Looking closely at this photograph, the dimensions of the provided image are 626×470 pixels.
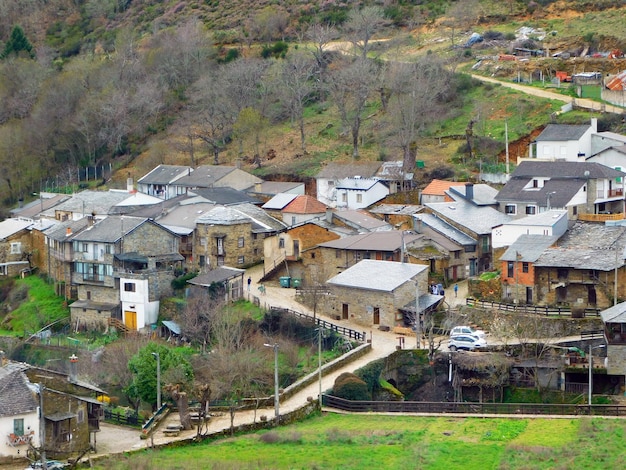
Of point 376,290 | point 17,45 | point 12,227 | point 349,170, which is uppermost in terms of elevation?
point 17,45

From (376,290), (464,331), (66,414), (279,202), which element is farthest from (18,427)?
(279,202)

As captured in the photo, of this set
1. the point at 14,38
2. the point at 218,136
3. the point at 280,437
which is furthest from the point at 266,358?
the point at 14,38

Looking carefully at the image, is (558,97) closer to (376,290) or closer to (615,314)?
(376,290)

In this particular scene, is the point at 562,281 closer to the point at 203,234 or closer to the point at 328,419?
the point at 328,419

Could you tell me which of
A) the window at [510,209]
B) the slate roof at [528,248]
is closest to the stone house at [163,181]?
the window at [510,209]

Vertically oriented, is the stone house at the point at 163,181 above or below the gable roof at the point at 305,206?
below

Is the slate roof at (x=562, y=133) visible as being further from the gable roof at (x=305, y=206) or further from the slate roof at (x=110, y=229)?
the slate roof at (x=110, y=229)
